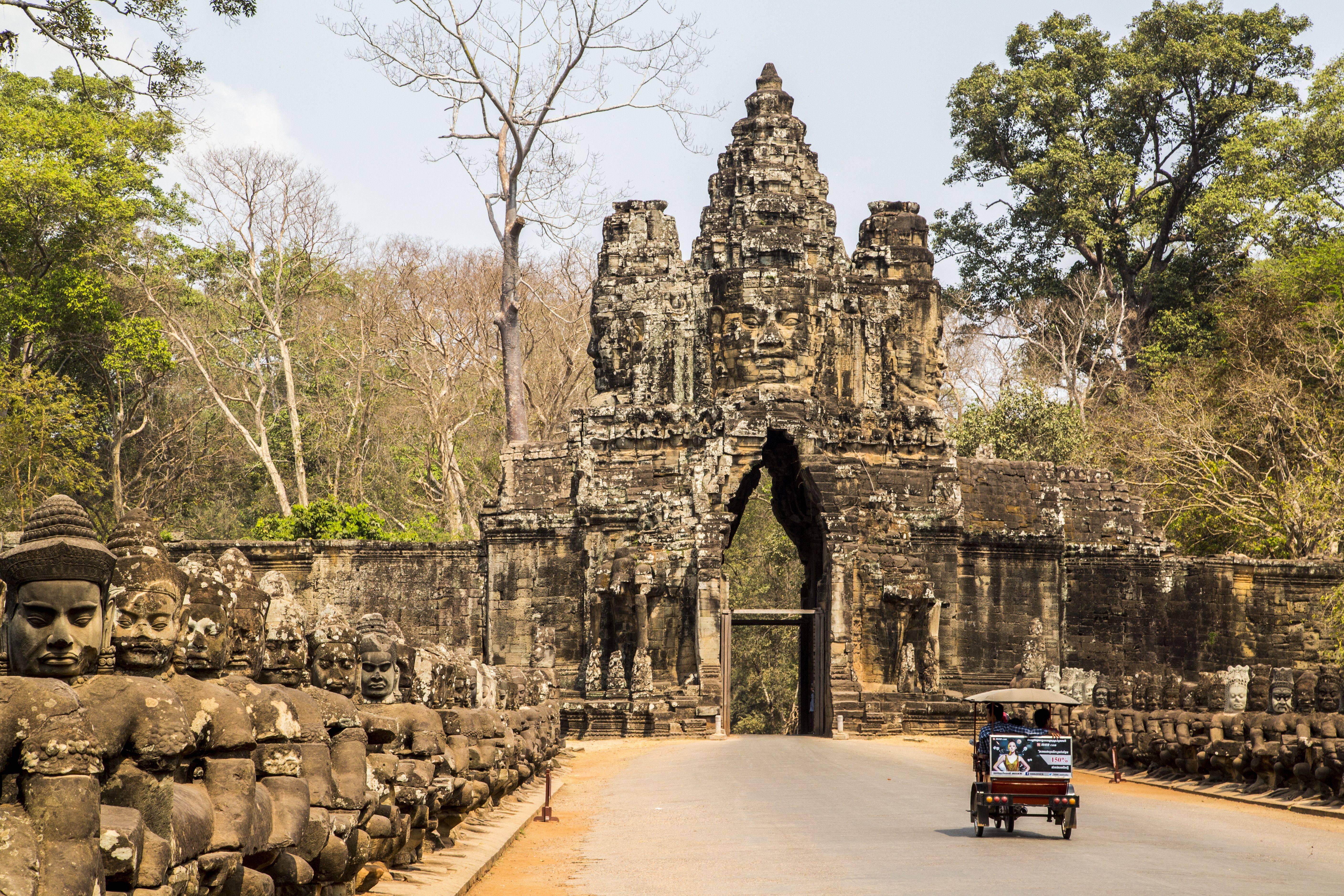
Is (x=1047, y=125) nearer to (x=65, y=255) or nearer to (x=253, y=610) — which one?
(x=65, y=255)

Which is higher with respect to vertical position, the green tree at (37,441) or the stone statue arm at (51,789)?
the green tree at (37,441)

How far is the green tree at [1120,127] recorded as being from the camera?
39.1 m

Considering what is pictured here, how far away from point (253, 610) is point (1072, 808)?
23.7ft

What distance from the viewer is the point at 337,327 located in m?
41.7

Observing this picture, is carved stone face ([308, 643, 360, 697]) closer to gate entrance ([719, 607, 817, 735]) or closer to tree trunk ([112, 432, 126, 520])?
gate entrance ([719, 607, 817, 735])

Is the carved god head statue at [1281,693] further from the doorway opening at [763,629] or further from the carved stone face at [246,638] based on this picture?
the doorway opening at [763,629]

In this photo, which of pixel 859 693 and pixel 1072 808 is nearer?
pixel 1072 808

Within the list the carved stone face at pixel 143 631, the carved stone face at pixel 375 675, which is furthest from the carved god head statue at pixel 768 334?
the carved stone face at pixel 143 631

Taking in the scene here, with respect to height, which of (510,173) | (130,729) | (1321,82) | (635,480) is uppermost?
(1321,82)

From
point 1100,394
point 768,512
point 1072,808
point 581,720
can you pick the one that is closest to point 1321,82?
point 1100,394

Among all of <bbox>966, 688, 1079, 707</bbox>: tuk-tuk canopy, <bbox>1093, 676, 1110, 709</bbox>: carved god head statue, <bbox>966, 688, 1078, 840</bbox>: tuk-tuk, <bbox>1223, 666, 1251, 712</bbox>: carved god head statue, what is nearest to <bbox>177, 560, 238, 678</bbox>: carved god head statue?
<bbox>966, 688, 1078, 840</bbox>: tuk-tuk

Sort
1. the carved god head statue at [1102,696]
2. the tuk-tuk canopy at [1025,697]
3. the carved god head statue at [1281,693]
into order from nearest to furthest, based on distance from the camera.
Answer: the tuk-tuk canopy at [1025,697] < the carved god head statue at [1281,693] < the carved god head statue at [1102,696]

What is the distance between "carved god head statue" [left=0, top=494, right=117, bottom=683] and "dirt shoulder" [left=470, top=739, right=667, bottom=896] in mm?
4471

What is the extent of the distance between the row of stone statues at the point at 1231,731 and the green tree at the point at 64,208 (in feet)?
74.5
